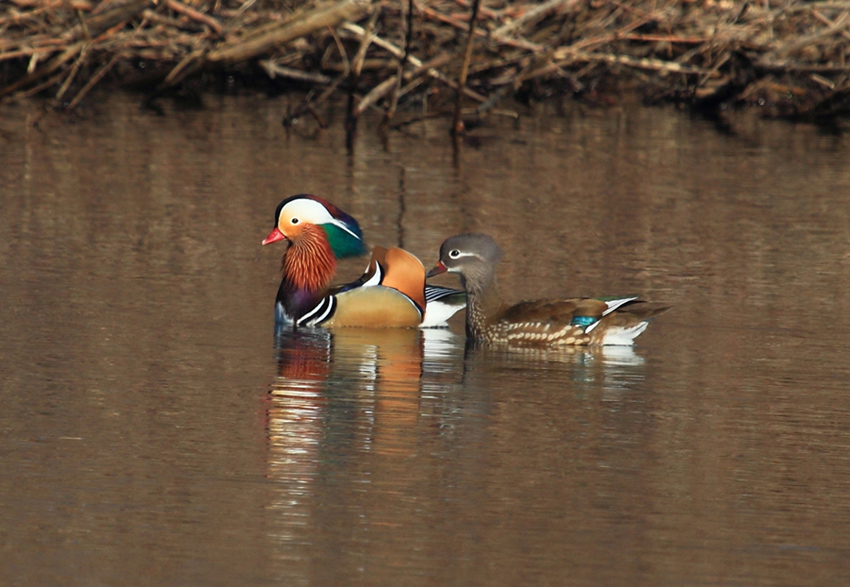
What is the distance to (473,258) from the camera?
10.2 metres

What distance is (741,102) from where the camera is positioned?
2661 centimetres

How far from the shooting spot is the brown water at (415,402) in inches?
225

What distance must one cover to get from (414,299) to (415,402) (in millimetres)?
2541

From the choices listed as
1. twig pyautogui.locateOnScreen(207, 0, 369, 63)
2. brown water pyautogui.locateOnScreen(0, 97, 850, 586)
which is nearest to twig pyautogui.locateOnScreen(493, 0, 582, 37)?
twig pyautogui.locateOnScreen(207, 0, 369, 63)

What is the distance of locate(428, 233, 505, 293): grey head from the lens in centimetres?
1021

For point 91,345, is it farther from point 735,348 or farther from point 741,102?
point 741,102

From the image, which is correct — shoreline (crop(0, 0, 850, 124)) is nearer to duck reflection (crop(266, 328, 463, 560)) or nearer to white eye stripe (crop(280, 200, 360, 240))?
white eye stripe (crop(280, 200, 360, 240))

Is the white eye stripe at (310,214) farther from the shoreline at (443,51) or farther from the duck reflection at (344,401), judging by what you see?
the shoreline at (443,51)

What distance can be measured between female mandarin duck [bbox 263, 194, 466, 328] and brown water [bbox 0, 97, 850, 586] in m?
0.19

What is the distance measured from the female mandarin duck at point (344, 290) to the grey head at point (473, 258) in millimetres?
411

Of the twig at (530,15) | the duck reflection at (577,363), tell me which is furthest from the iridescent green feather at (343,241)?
the twig at (530,15)

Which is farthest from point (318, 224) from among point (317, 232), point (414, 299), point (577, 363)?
point (577, 363)

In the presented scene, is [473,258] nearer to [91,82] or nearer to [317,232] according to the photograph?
[317,232]

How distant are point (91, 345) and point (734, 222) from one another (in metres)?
7.28
